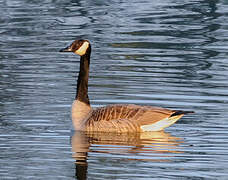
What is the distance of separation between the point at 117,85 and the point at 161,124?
362cm

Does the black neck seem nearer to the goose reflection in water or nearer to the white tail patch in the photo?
the goose reflection in water

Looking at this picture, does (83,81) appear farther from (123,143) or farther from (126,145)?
(126,145)

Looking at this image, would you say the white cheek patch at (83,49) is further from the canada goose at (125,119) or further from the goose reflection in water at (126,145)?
the goose reflection in water at (126,145)

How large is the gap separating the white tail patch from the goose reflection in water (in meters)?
0.09

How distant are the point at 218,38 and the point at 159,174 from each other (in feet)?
46.2

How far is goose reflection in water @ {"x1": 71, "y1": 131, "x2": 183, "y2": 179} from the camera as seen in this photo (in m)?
11.8

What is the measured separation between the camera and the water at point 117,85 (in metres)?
11.4

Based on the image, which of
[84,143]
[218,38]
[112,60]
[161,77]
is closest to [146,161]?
[84,143]

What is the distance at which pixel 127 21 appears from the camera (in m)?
28.0

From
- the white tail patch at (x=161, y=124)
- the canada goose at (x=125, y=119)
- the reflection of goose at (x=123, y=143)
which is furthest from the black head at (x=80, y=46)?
the white tail patch at (x=161, y=124)

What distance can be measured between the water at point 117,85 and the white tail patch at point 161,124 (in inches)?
6.5

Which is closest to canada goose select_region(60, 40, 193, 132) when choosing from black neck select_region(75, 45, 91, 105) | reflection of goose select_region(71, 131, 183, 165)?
reflection of goose select_region(71, 131, 183, 165)

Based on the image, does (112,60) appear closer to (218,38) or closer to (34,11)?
(218,38)

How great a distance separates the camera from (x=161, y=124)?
1380cm
